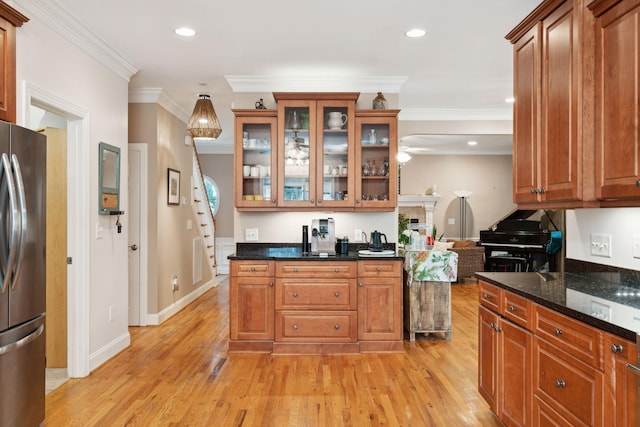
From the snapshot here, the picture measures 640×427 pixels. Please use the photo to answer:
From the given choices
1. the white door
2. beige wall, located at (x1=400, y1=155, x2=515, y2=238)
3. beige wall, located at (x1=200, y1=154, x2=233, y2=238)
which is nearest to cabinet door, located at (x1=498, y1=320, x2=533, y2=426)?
the white door

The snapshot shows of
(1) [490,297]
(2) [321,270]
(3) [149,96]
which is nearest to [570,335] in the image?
(1) [490,297]

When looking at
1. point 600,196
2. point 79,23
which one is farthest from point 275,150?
point 600,196

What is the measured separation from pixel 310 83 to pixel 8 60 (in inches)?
109

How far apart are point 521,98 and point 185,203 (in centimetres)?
474

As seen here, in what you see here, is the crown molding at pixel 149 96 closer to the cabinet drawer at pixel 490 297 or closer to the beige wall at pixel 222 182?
the cabinet drawer at pixel 490 297

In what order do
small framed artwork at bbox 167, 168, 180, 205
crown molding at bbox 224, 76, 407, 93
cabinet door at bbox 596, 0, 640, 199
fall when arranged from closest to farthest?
cabinet door at bbox 596, 0, 640, 199 → crown molding at bbox 224, 76, 407, 93 → small framed artwork at bbox 167, 168, 180, 205

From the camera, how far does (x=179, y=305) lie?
237 inches

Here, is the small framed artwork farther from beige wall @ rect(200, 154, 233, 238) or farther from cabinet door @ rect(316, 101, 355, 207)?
beige wall @ rect(200, 154, 233, 238)

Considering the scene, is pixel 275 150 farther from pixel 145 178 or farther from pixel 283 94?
pixel 145 178

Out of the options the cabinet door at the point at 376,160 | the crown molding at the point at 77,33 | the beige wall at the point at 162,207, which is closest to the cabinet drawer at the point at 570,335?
the cabinet door at the point at 376,160

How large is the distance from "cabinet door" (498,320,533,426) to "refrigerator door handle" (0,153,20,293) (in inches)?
101

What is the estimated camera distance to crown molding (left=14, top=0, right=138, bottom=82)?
9.98 feet

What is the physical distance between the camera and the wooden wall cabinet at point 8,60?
2479mm

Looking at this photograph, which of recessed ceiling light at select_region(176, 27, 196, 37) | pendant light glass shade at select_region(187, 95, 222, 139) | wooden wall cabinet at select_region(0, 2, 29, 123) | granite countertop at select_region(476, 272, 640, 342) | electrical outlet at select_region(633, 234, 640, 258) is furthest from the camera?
pendant light glass shade at select_region(187, 95, 222, 139)
